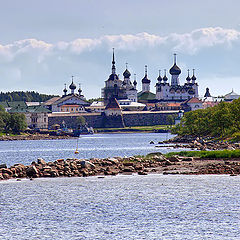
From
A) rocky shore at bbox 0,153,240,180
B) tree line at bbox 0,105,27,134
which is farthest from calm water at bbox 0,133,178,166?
tree line at bbox 0,105,27,134

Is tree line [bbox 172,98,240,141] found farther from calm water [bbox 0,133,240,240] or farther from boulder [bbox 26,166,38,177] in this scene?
calm water [bbox 0,133,240,240]

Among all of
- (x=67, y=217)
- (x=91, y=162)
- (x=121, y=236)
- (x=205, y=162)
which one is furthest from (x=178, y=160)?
(x=121, y=236)

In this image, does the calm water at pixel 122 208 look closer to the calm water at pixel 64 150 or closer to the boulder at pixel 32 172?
the boulder at pixel 32 172

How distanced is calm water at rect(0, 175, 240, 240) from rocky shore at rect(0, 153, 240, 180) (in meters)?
1.47

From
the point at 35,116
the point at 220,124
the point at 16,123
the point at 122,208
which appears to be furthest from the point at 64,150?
the point at 35,116

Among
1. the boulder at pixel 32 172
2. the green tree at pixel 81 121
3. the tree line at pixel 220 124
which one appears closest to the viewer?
the boulder at pixel 32 172

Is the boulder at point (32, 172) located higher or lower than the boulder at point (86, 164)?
lower

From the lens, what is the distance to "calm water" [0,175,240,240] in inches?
1030

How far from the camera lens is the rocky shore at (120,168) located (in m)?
41.3

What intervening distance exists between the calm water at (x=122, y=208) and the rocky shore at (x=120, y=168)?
1475 millimetres

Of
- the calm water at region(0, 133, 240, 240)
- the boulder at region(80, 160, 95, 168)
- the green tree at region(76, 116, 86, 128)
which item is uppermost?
the green tree at region(76, 116, 86, 128)

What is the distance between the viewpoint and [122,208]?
3097cm

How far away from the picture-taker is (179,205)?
31312mm

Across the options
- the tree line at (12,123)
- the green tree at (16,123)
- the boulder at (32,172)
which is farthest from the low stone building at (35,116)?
the boulder at (32,172)
